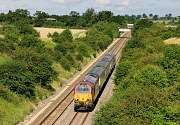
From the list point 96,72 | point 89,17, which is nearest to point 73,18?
point 89,17

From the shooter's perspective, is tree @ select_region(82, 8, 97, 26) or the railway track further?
tree @ select_region(82, 8, 97, 26)

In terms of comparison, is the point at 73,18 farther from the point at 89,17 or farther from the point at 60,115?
the point at 60,115

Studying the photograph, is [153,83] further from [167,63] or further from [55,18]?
[55,18]

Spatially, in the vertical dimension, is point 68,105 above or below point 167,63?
below

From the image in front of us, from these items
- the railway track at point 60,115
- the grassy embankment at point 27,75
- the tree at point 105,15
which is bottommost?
the railway track at point 60,115

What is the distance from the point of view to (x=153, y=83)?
31.8m

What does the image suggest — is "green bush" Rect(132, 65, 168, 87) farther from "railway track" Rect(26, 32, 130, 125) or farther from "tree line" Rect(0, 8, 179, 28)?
"tree line" Rect(0, 8, 179, 28)

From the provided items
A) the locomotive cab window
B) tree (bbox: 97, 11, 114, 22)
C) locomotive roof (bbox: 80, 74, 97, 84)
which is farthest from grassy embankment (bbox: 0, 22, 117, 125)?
tree (bbox: 97, 11, 114, 22)

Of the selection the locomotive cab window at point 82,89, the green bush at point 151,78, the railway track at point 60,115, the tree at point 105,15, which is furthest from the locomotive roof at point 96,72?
the tree at point 105,15

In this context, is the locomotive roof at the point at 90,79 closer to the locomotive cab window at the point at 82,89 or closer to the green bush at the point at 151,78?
the locomotive cab window at the point at 82,89

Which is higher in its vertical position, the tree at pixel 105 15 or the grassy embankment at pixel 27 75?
the tree at pixel 105 15

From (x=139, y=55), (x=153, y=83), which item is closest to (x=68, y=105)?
(x=153, y=83)

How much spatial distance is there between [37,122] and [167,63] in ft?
55.2

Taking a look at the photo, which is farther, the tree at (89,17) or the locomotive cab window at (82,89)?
the tree at (89,17)
